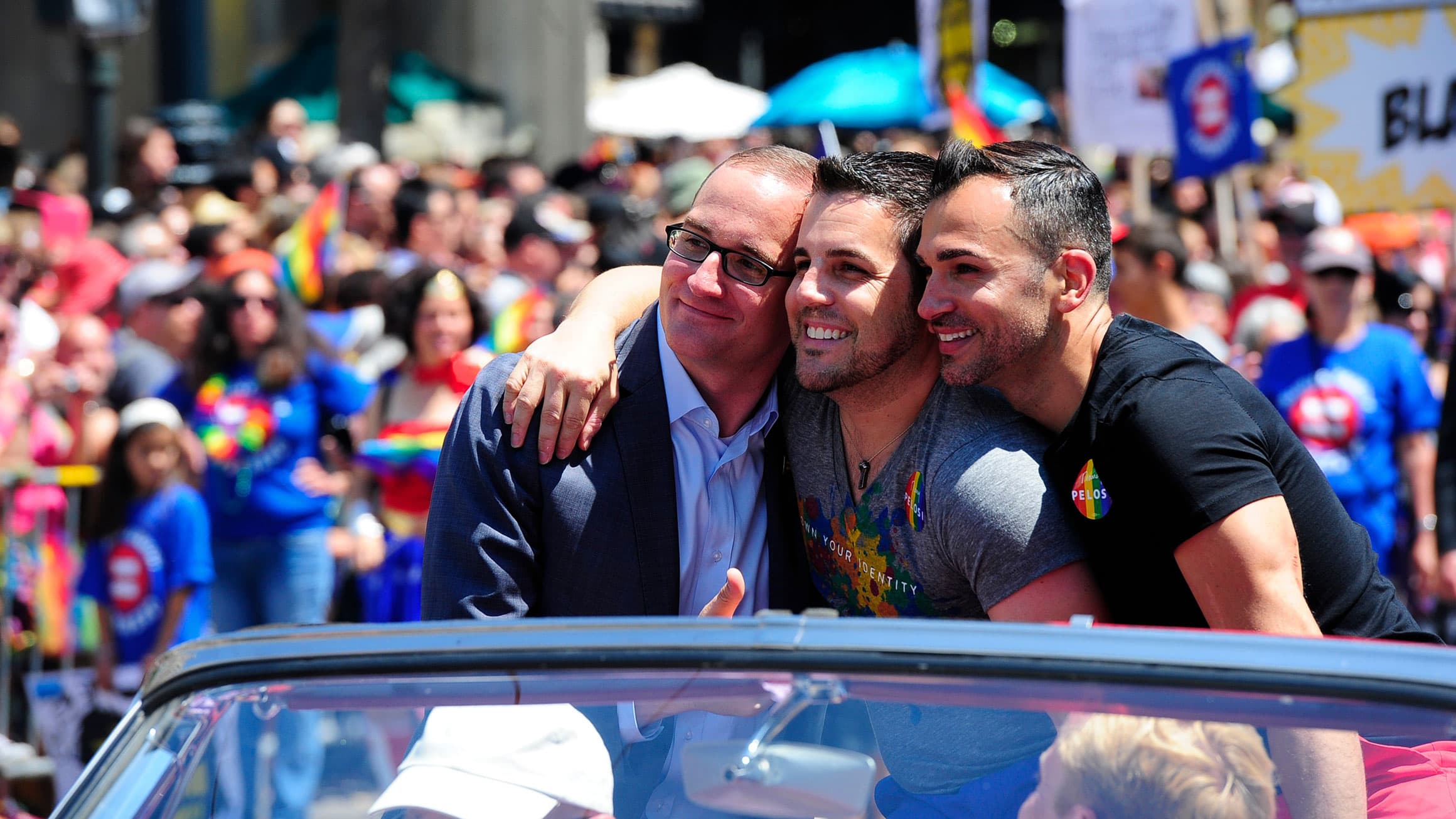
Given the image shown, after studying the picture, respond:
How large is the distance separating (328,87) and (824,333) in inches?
707

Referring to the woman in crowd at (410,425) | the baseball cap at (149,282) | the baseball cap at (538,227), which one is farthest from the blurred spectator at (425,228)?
the woman in crowd at (410,425)

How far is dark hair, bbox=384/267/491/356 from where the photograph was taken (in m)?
6.04

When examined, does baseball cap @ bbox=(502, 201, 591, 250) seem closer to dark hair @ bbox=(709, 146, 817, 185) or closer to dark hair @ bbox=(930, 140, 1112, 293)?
dark hair @ bbox=(709, 146, 817, 185)

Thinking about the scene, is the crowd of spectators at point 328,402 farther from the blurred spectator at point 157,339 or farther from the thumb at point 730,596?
the thumb at point 730,596

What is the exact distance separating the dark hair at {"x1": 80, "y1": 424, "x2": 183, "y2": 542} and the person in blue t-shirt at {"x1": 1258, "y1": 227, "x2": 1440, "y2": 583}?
438 centimetres

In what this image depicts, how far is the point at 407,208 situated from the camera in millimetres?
8789

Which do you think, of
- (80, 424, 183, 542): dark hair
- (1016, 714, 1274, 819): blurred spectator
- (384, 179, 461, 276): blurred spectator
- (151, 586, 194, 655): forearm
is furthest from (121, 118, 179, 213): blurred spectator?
(1016, 714, 1274, 819): blurred spectator

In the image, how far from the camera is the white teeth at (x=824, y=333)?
8.71 feet

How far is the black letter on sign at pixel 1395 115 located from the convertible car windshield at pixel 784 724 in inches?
229

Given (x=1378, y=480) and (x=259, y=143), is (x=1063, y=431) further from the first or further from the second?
(x=259, y=143)

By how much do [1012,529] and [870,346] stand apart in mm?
421

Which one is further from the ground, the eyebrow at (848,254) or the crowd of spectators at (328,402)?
the eyebrow at (848,254)

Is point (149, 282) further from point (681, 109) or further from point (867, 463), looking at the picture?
point (681, 109)

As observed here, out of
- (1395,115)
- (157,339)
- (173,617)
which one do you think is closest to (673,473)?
(173,617)
